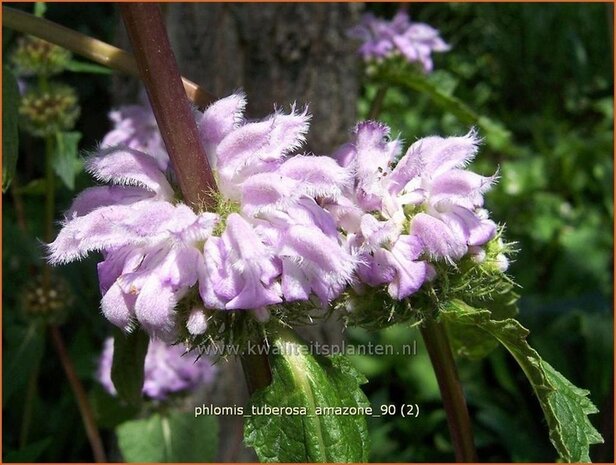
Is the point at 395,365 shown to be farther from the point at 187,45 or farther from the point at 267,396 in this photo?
the point at 267,396

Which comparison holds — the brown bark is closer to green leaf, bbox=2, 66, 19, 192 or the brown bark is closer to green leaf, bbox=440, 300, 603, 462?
green leaf, bbox=2, 66, 19, 192

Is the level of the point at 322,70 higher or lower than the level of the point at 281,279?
higher

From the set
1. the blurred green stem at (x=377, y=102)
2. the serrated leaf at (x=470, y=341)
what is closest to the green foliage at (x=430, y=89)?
the blurred green stem at (x=377, y=102)

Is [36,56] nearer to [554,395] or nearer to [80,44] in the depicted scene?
[80,44]

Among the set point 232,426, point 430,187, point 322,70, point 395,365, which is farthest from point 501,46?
point 430,187

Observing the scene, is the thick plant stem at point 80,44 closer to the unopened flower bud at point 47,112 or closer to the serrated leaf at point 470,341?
the serrated leaf at point 470,341
